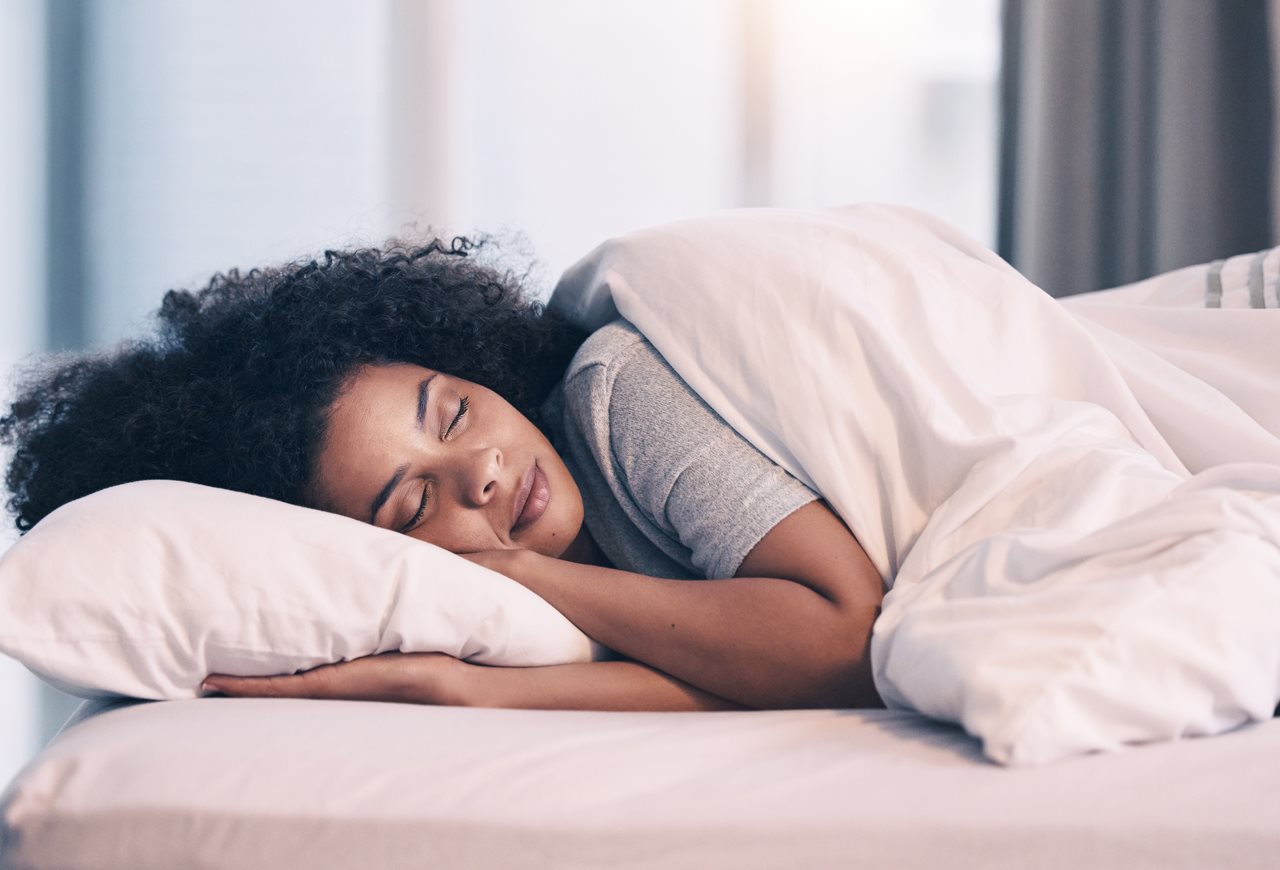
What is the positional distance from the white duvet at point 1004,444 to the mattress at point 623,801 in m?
0.05

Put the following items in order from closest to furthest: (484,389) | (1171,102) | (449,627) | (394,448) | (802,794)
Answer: (802,794) < (449,627) < (394,448) < (484,389) < (1171,102)

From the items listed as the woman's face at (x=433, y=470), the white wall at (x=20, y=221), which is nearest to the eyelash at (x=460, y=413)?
the woman's face at (x=433, y=470)

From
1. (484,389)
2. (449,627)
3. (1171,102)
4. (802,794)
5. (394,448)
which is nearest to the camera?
(802,794)

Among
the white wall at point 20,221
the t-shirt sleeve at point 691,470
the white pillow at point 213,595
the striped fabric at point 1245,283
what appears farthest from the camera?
the white wall at point 20,221

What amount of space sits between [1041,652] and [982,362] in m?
0.49

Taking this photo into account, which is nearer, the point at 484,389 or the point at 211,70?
the point at 484,389

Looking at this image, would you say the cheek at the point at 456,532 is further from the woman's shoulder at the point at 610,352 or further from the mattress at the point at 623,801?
the mattress at the point at 623,801

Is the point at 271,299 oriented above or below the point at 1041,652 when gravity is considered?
above

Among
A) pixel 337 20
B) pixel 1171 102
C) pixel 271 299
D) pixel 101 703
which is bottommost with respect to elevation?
pixel 101 703

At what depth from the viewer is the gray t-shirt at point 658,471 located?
1035 mm

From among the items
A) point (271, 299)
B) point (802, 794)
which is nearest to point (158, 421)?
point (271, 299)

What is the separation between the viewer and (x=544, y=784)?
0.68 metres

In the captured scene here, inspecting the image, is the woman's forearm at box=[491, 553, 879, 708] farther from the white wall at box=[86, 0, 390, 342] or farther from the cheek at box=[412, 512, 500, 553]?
the white wall at box=[86, 0, 390, 342]

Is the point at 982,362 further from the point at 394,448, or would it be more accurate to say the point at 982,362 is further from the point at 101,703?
the point at 101,703
